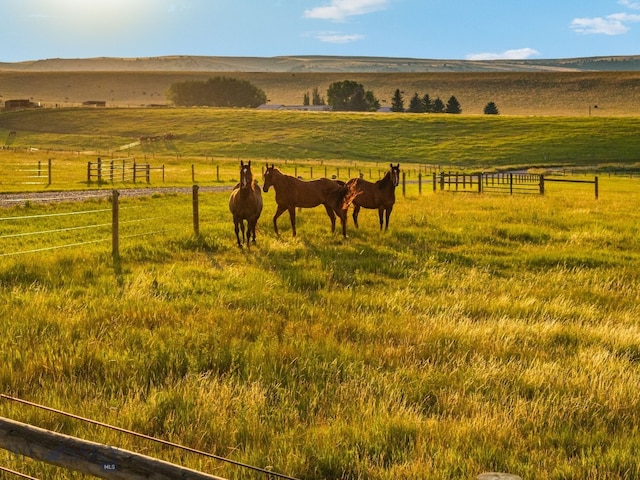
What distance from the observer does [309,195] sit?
1766 centimetres

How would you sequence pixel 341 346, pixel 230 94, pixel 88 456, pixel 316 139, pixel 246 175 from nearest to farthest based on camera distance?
pixel 88 456 → pixel 341 346 → pixel 246 175 → pixel 316 139 → pixel 230 94

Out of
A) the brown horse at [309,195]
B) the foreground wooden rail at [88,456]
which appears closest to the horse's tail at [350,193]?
the brown horse at [309,195]

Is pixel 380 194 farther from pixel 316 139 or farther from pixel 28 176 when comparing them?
pixel 316 139

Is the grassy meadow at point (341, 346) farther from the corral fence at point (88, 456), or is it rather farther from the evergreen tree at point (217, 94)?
the evergreen tree at point (217, 94)

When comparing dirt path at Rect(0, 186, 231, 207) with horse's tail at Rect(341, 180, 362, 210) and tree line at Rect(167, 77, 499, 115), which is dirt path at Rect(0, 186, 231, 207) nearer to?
horse's tail at Rect(341, 180, 362, 210)

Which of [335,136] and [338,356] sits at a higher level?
[335,136]

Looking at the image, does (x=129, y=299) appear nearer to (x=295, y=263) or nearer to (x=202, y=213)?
(x=295, y=263)

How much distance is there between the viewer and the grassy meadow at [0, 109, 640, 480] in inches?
186

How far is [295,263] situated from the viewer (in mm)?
12383

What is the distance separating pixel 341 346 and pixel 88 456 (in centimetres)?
399

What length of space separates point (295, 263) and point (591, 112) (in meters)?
151

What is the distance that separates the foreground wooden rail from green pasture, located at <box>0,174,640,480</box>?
962mm

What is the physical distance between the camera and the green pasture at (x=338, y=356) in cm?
468

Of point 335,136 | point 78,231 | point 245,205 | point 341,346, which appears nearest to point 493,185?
point 245,205
